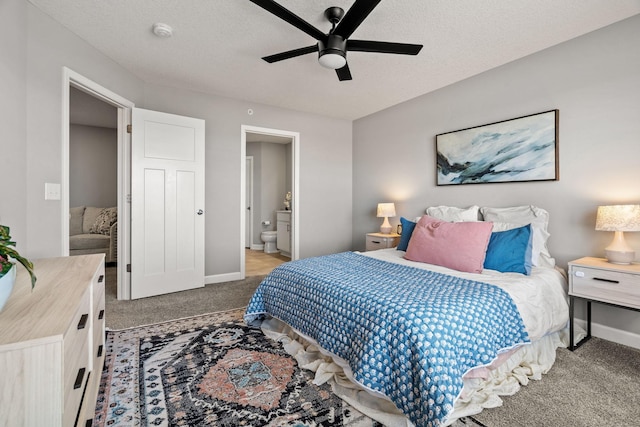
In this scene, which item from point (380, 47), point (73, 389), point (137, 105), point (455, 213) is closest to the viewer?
point (73, 389)

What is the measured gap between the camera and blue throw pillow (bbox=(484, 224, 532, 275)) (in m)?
2.30

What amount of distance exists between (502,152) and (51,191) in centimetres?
396

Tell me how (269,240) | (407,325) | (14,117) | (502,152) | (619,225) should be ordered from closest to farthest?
(407,325) < (14,117) < (619,225) < (502,152) < (269,240)

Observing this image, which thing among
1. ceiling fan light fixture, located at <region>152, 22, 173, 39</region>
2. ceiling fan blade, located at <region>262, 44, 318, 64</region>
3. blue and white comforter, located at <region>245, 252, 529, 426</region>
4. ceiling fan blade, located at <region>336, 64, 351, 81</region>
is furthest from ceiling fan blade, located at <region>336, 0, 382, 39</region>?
blue and white comforter, located at <region>245, 252, 529, 426</region>

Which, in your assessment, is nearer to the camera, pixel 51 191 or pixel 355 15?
pixel 355 15

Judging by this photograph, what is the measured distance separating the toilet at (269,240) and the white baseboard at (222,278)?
241 cm

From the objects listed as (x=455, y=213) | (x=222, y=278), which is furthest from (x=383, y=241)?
(x=222, y=278)

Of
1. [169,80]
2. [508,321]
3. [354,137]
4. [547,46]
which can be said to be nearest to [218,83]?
[169,80]

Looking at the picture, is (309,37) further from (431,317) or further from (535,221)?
(535,221)

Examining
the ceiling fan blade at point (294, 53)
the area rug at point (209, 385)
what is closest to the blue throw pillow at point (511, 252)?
the area rug at point (209, 385)

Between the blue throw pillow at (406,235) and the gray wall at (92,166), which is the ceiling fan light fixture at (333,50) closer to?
the blue throw pillow at (406,235)

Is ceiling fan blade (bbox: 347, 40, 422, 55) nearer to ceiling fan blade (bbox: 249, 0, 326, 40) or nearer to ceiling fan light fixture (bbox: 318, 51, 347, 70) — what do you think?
ceiling fan light fixture (bbox: 318, 51, 347, 70)

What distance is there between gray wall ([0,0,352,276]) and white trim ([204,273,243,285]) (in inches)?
2.7

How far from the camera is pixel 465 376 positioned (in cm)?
147
